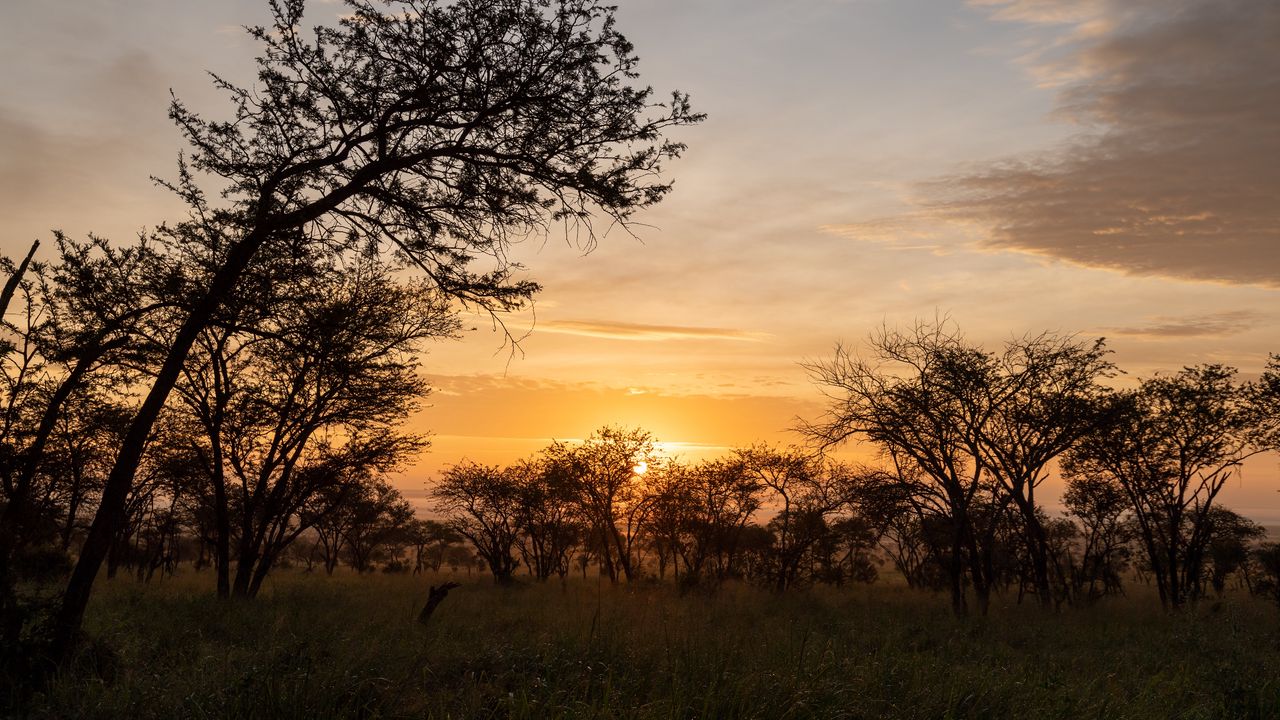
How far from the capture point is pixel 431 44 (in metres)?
7.31

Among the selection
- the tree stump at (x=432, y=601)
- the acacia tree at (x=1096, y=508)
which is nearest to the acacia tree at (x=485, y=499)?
the tree stump at (x=432, y=601)

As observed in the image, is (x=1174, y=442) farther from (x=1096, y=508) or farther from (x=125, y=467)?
(x=125, y=467)

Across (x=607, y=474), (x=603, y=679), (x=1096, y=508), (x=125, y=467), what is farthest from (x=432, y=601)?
(x=1096, y=508)

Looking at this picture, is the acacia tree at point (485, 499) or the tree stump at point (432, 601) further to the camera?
the acacia tree at point (485, 499)

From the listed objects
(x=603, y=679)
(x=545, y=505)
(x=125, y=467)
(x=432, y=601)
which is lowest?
(x=432, y=601)

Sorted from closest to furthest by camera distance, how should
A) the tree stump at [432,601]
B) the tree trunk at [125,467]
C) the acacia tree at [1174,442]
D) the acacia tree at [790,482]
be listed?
the tree trunk at [125,467] → the tree stump at [432,601] → the acacia tree at [1174,442] → the acacia tree at [790,482]

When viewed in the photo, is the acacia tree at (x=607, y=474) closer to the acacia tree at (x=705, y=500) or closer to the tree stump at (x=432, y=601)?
the acacia tree at (x=705, y=500)

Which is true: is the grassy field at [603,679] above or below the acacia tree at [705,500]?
below

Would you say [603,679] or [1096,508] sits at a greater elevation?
[1096,508]

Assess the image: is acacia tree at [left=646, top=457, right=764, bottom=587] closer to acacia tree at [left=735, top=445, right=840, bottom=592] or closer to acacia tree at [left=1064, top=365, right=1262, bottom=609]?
acacia tree at [left=735, top=445, right=840, bottom=592]

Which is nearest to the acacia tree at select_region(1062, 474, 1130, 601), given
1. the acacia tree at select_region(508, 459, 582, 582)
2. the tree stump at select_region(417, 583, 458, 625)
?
the acacia tree at select_region(508, 459, 582, 582)

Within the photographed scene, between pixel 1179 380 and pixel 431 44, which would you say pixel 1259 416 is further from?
pixel 431 44

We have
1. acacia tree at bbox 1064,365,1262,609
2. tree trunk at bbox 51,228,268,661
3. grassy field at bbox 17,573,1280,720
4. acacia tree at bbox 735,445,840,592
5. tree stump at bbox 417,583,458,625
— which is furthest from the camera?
acacia tree at bbox 735,445,840,592

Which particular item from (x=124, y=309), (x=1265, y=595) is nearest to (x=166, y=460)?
(x=124, y=309)
